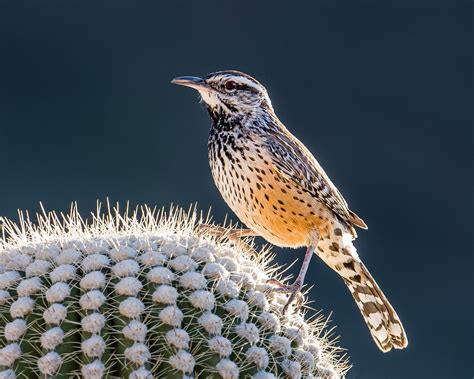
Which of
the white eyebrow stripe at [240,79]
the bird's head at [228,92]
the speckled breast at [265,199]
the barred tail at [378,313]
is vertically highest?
the white eyebrow stripe at [240,79]

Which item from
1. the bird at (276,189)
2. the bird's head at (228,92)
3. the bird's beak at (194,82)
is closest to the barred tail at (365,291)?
the bird at (276,189)

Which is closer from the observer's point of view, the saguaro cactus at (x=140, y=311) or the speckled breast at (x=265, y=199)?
the saguaro cactus at (x=140, y=311)

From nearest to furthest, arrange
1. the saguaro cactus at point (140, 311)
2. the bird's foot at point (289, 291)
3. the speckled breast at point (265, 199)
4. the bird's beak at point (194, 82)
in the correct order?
1. the saguaro cactus at point (140, 311)
2. the bird's foot at point (289, 291)
3. the speckled breast at point (265, 199)
4. the bird's beak at point (194, 82)

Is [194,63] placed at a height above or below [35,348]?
below

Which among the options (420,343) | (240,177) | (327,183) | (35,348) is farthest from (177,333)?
(420,343)

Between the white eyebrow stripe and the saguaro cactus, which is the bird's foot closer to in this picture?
the saguaro cactus

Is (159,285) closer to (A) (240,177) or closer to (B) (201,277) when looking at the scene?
(B) (201,277)

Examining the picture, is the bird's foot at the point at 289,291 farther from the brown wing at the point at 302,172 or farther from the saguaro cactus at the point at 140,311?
the brown wing at the point at 302,172

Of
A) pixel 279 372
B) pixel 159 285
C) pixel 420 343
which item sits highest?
pixel 159 285
